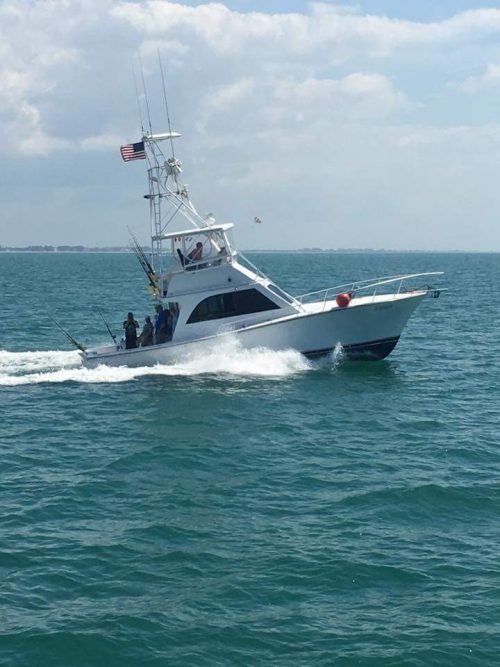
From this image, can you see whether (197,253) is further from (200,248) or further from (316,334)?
Result: (316,334)

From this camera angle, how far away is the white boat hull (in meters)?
24.1

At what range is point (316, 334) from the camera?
24.5 metres

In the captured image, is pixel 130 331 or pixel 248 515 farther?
pixel 130 331

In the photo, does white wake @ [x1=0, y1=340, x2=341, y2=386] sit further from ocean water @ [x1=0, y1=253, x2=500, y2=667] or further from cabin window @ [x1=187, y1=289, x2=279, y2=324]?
cabin window @ [x1=187, y1=289, x2=279, y2=324]

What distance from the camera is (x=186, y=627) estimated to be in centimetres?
981

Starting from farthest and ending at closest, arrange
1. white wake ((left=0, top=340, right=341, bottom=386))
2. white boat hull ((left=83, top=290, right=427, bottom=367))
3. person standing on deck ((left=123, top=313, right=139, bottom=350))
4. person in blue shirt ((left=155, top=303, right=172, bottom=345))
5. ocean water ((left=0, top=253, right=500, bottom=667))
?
person in blue shirt ((left=155, top=303, right=172, bottom=345))
person standing on deck ((left=123, top=313, right=139, bottom=350))
white boat hull ((left=83, top=290, right=427, bottom=367))
white wake ((left=0, top=340, right=341, bottom=386))
ocean water ((left=0, top=253, right=500, bottom=667))

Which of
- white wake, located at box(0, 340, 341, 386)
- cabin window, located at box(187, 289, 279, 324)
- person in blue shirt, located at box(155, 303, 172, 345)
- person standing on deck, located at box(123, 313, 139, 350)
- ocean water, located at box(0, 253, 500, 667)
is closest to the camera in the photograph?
ocean water, located at box(0, 253, 500, 667)

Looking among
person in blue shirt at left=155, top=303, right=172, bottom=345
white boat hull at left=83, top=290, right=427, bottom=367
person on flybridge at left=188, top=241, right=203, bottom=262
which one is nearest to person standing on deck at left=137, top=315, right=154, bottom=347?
person in blue shirt at left=155, top=303, right=172, bottom=345

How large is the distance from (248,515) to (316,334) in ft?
38.5

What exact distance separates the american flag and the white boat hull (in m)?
5.58

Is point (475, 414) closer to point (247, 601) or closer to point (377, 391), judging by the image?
point (377, 391)

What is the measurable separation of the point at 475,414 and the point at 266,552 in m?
10.2

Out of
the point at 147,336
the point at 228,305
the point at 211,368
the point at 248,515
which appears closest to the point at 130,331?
the point at 147,336

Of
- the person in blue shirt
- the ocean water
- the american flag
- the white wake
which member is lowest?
the ocean water
